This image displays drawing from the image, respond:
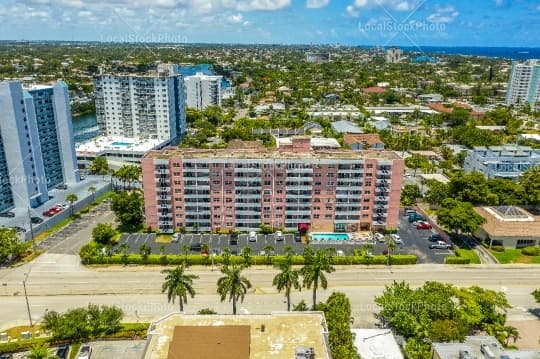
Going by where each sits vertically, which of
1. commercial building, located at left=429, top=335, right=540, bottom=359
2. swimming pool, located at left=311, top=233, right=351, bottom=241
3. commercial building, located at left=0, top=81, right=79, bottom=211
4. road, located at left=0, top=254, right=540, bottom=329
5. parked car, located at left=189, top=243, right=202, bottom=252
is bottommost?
road, located at left=0, top=254, right=540, bottom=329

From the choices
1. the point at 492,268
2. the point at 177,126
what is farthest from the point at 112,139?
the point at 492,268

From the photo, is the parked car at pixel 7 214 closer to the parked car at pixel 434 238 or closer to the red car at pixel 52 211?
the red car at pixel 52 211

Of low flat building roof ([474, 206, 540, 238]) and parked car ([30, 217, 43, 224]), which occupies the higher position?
low flat building roof ([474, 206, 540, 238])

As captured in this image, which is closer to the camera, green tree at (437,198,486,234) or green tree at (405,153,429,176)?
green tree at (437,198,486,234)

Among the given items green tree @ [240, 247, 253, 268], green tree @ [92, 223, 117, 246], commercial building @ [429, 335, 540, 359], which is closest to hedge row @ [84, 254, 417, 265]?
green tree @ [240, 247, 253, 268]

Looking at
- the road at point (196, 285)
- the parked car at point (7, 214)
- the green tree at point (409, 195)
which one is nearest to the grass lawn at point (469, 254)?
the road at point (196, 285)

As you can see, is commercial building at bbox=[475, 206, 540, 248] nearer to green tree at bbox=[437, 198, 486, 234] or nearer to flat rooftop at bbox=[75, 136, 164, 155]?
green tree at bbox=[437, 198, 486, 234]

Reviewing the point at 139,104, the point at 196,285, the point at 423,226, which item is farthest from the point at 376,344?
the point at 139,104
